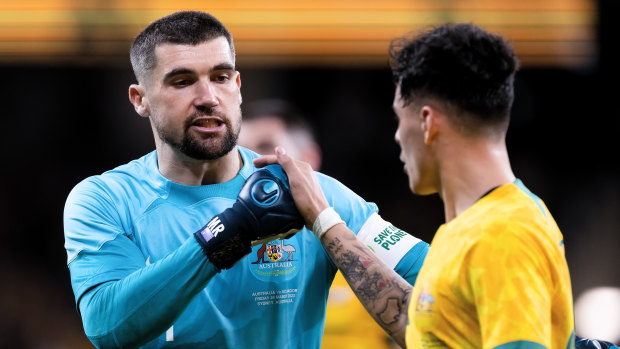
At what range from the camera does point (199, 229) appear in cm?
261

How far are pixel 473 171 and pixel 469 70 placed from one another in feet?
0.88

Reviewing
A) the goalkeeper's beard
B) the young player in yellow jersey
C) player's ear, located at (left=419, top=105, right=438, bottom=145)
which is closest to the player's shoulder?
the goalkeeper's beard

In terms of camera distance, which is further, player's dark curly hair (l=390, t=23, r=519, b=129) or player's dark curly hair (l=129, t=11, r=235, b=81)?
player's dark curly hair (l=129, t=11, r=235, b=81)

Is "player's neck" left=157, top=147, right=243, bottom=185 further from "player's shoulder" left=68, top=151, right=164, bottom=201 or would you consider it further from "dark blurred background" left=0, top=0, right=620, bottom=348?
"dark blurred background" left=0, top=0, right=620, bottom=348

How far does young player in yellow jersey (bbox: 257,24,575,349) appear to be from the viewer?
5.97ft

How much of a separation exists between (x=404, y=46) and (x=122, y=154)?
5.60m

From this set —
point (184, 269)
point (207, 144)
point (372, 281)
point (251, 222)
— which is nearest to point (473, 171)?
→ point (372, 281)

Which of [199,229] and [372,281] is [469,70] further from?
[199,229]

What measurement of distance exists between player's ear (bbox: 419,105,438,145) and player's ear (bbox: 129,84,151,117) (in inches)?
49.7

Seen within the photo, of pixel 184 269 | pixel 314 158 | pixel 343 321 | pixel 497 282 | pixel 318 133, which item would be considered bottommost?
pixel 343 321

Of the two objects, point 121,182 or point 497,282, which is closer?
point 497,282

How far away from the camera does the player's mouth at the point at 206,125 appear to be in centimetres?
281

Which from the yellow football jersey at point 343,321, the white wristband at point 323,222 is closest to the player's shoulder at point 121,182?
the white wristband at point 323,222

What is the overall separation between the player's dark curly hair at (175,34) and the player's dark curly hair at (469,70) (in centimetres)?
101
